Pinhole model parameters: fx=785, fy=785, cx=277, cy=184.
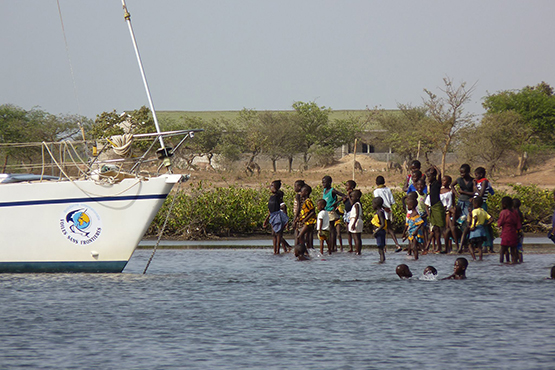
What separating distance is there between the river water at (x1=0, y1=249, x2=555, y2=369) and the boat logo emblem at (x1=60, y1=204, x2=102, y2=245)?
2.32ft

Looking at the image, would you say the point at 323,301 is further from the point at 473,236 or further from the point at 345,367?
the point at 473,236

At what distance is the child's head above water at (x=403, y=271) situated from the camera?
41.2ft

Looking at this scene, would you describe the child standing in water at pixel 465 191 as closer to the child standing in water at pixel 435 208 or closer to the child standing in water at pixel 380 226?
the child standing in water at pixel 435 208

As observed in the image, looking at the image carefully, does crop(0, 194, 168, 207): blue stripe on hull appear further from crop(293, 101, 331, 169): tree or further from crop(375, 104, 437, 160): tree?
crop(293, 101, 331, 169): tree

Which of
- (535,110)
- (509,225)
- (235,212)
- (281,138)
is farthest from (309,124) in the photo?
(509,225)

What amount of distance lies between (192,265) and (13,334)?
6.49 m

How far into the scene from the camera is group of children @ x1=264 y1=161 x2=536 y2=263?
1551 cm

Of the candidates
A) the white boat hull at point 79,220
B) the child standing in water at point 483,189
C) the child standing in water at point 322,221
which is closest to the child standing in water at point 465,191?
→ the child standing in water at point 483,189

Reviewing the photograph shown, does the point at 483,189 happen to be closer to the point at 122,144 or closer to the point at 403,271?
the point at 403,271

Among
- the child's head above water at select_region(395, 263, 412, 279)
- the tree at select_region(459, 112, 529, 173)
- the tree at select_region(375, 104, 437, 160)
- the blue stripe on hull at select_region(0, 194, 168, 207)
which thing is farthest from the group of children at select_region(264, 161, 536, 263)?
the tree at select_region(459, 112, 529, 173)

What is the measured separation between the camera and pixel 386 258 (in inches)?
629

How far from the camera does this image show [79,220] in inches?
534

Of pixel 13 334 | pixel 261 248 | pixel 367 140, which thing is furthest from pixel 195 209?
pixel 367 140

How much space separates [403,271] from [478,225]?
3.31 metres
